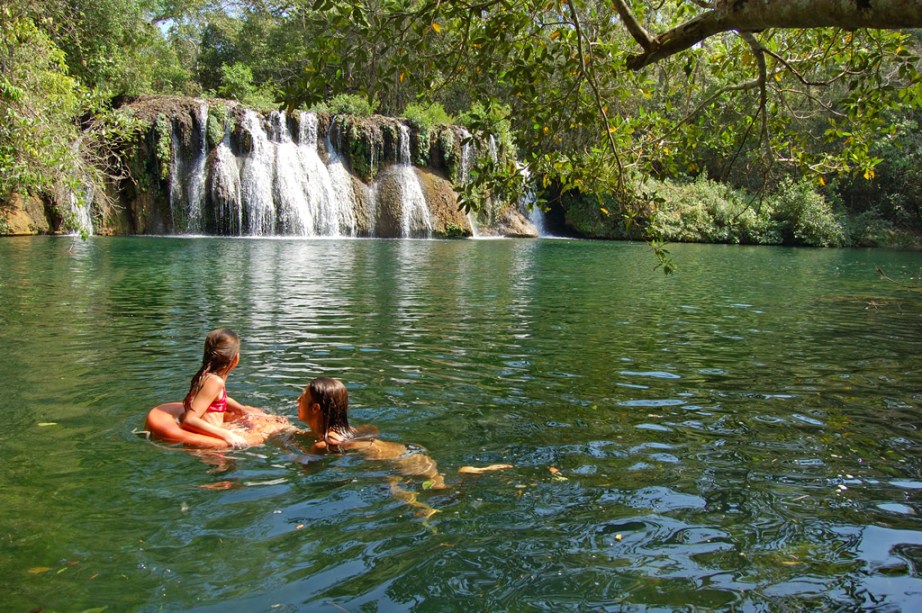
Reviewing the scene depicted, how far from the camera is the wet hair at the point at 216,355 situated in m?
5.88

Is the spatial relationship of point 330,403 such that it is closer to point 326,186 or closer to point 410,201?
point 326,186

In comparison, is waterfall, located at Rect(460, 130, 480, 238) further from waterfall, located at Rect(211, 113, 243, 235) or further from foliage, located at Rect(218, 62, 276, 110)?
waterfall, located at Rect(211, 113, 243, 235)

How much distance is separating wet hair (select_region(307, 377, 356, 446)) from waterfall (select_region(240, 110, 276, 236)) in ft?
99.2

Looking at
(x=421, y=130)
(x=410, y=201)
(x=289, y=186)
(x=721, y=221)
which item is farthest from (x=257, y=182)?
(x=721, y=221)

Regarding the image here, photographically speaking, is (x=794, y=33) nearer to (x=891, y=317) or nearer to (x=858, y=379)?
(x=858, y=379)

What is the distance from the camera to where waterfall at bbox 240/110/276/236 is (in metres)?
34.2

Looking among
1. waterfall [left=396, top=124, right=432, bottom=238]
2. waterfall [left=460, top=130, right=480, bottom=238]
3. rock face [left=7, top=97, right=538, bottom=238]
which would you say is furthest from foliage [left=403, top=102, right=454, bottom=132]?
waterfall [left=460, top=130, right=480, bottom=238]

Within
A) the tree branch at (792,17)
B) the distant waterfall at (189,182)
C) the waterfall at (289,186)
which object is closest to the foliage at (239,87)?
the waterfall at (289,186)

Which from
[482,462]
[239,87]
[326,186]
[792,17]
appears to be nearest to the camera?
[792,17]

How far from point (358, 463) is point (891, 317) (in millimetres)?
12808

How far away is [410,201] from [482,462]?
3468 centimetres

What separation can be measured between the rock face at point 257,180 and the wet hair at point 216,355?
94.2 ft

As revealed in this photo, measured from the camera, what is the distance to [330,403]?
5527 millimetres

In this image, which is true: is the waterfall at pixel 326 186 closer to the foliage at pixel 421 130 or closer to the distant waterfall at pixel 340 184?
the distant waterfall at pixel 340 184
